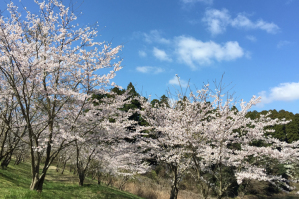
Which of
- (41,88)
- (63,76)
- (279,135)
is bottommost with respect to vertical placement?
(41,88)

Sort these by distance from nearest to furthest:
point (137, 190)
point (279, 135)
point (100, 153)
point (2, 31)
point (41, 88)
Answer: point (2, 31) < point (41, 88) < point (100, 153) < point (137, 190) < point (279, 135)

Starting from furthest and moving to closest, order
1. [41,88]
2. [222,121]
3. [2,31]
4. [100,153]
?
[100,153] → [41,88] → [222,121] → [2,31]

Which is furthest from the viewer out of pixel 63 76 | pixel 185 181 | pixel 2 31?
pixel 185 181

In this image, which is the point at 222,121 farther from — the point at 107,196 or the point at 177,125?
the point at 107,196

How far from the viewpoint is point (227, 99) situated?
7.93m

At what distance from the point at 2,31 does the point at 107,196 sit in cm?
956

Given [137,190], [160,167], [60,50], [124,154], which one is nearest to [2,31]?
[60,50]

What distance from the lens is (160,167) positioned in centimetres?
2620

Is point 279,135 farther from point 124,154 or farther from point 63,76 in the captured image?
point 63,76

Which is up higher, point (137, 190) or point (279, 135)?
point (279, 135)

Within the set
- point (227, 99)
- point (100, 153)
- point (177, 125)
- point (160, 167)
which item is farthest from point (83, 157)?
point (160, 167)

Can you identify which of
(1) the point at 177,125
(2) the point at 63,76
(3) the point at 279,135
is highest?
(3) the point at 279,135

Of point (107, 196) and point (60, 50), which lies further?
point (107, 196)

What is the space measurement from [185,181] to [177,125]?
18399 millimetres
